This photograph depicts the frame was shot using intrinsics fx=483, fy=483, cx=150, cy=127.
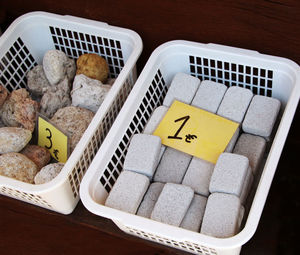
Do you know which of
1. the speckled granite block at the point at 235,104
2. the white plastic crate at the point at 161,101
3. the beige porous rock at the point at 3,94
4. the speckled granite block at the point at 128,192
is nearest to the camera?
the white plastic crate at the point at 161,101

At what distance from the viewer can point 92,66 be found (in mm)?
1221

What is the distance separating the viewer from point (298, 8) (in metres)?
1.00

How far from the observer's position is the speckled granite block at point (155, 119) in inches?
43.2

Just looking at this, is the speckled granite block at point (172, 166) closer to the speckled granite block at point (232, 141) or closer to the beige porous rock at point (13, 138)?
the speckled granite block at point (232, 141)

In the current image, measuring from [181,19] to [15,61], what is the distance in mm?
466

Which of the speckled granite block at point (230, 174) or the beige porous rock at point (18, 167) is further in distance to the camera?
the beige porous rock at point (18, 167)

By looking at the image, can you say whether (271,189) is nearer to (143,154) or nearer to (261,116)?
(261,116)

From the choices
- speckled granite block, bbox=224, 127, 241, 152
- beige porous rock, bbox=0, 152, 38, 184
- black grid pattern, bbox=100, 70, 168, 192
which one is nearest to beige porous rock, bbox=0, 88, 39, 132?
beige porous rock, bbox=0, 152, 38, 184

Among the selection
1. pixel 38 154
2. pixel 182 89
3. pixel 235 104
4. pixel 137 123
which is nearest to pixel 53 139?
pixel 38 154

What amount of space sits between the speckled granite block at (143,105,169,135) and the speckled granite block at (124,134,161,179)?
0.06 m

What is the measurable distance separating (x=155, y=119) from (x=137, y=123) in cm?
4

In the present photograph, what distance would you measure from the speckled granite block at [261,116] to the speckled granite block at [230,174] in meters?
0.11

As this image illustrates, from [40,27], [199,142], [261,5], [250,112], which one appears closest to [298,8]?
[261,5]

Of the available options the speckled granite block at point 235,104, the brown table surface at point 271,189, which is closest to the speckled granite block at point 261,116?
the speckled granite block at point 235,104
